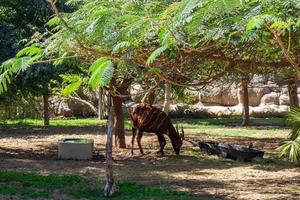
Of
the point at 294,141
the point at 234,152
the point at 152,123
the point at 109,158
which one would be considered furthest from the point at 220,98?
the point at 109,158

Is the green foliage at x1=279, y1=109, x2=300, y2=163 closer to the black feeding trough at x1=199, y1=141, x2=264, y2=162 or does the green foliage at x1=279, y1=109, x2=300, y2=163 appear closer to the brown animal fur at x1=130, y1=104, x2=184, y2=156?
the black feeding trough at x1=199, y1=141, x2=264, y2=162

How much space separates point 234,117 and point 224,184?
711 inches

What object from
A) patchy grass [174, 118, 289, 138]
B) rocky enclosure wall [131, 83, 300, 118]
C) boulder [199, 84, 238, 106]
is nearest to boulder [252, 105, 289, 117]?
rocky enclosure wall [131, 83, 300, 118]

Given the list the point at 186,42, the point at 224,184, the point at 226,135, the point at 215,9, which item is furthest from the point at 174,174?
the point at 226,135

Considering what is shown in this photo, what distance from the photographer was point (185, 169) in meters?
10.4

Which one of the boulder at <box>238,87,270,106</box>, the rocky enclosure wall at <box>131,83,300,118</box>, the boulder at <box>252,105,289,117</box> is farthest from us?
the boulder at <box>238,87,270,106</box>

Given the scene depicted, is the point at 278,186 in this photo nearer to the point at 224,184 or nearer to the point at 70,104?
the point at 224,184

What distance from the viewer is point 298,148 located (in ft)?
32.6

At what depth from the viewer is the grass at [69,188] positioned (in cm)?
760

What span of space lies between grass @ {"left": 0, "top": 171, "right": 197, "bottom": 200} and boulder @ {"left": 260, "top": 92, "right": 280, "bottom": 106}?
810 inches

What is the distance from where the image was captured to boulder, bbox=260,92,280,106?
92.2ft

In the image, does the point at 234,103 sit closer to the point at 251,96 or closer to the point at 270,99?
the point at 251,96

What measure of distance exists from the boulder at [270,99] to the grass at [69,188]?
20572 mm

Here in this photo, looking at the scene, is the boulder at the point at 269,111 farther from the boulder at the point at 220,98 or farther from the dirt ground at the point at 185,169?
the dirt ground at the point at 185,169
